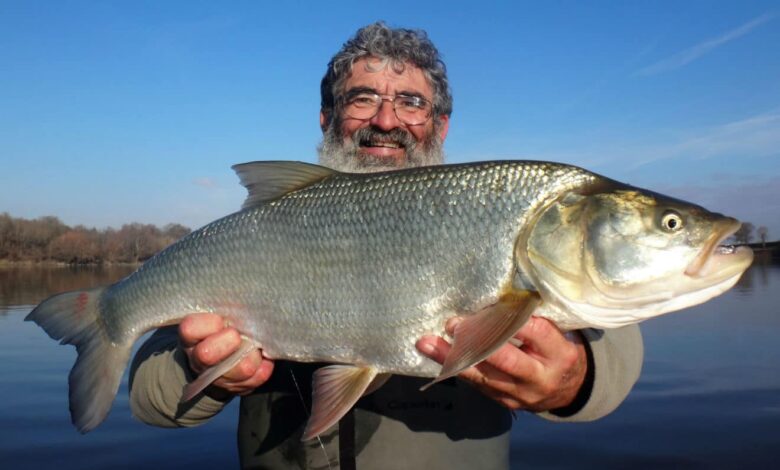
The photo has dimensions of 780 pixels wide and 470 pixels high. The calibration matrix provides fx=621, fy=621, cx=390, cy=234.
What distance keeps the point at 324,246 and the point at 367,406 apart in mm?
1049

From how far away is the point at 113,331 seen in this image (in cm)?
341

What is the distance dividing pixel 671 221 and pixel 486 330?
88 centimetres

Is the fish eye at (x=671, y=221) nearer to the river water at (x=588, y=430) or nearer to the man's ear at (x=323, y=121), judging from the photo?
the man's ear at (x=323, y=121)

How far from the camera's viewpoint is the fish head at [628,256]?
250 cm

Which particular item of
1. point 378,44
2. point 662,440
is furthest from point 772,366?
point 378,44

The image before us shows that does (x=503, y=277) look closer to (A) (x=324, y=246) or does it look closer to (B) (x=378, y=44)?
(A) (x=324, y=246)

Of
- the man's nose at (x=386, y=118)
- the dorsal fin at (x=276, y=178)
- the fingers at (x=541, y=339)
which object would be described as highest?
the man's nose at (x=386, y=118)

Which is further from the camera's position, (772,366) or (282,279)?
(772,366)

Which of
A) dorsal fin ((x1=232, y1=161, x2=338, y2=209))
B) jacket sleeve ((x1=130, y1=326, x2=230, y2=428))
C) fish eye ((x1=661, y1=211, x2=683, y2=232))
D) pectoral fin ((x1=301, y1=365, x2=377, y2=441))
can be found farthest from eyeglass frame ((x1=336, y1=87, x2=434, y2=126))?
fish eye ((x1=661, y1=211, x2=683, y2=232))

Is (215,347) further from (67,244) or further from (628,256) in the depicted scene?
(67,244)

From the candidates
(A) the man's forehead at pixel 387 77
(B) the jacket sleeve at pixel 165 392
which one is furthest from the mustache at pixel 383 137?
(B) the jacket sleeve at pixel 165 392

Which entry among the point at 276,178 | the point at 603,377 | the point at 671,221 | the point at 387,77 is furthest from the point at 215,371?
the point at 387,77

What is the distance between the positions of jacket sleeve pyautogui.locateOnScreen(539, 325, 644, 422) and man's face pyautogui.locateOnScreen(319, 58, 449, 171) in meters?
2.15

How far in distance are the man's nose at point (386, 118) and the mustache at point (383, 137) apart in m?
0.03
